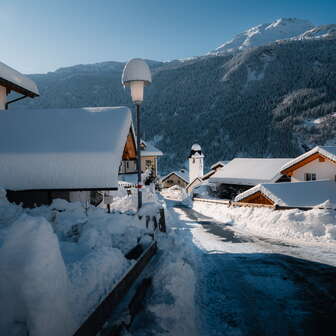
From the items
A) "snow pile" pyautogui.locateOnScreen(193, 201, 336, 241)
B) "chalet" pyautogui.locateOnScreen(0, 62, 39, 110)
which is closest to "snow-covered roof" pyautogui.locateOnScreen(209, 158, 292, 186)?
"snow pile" pyautogui.locateOnScreen(193, 201, 336, 241)

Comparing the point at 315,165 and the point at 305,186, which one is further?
the point at 315,165

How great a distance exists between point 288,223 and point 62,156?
1225 cm

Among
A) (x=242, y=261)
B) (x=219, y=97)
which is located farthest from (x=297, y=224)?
(x=219, y=97)

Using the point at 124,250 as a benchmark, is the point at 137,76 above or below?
above

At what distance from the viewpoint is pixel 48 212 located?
8258 mm

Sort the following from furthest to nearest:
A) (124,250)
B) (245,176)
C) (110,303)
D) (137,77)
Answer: (245,176) → (137,77) → (124,250) → (110,303)

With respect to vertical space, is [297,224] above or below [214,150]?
below

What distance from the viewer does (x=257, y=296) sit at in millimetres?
6375

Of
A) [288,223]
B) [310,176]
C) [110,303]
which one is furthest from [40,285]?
[310,176]

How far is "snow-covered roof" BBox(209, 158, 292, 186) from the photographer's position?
1265 inches

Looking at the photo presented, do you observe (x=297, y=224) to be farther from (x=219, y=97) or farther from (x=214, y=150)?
(x=219, y=97)

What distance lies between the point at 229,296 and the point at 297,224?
958 cm

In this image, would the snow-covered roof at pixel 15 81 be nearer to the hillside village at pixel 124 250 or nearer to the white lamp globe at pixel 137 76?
the hillside village at pixel 124 250

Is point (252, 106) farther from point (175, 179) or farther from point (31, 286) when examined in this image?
point (31, 286)
